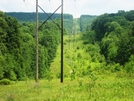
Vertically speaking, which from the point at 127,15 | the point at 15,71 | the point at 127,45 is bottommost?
the point at 15,71

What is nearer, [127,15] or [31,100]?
[31,100]

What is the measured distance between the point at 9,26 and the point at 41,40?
120ft

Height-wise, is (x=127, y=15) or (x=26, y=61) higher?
(x=127, y=15)

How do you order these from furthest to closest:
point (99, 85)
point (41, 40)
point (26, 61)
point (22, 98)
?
point (41, 40)
point (26, 61)
point (99, 85)
point (22, 98)

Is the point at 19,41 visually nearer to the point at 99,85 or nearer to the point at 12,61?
the point at 12,61

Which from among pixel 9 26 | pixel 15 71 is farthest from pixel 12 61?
pixel 9 26

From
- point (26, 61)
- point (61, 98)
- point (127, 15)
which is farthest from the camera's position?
point (127, 15)

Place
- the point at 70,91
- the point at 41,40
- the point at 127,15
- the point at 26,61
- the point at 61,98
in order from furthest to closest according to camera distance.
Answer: the point at 127,15, the point at 41,40, the point at 26,61, the point at 70,91, the point at 61,98

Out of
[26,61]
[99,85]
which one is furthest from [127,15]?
[99,85]

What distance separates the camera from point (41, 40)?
9012 centimetres

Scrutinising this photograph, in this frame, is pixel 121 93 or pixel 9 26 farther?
pixel 9 26

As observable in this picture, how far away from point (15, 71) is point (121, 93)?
38.6 meters

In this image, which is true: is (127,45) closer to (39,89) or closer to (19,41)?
(19,41)

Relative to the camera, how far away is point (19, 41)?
5491cm
